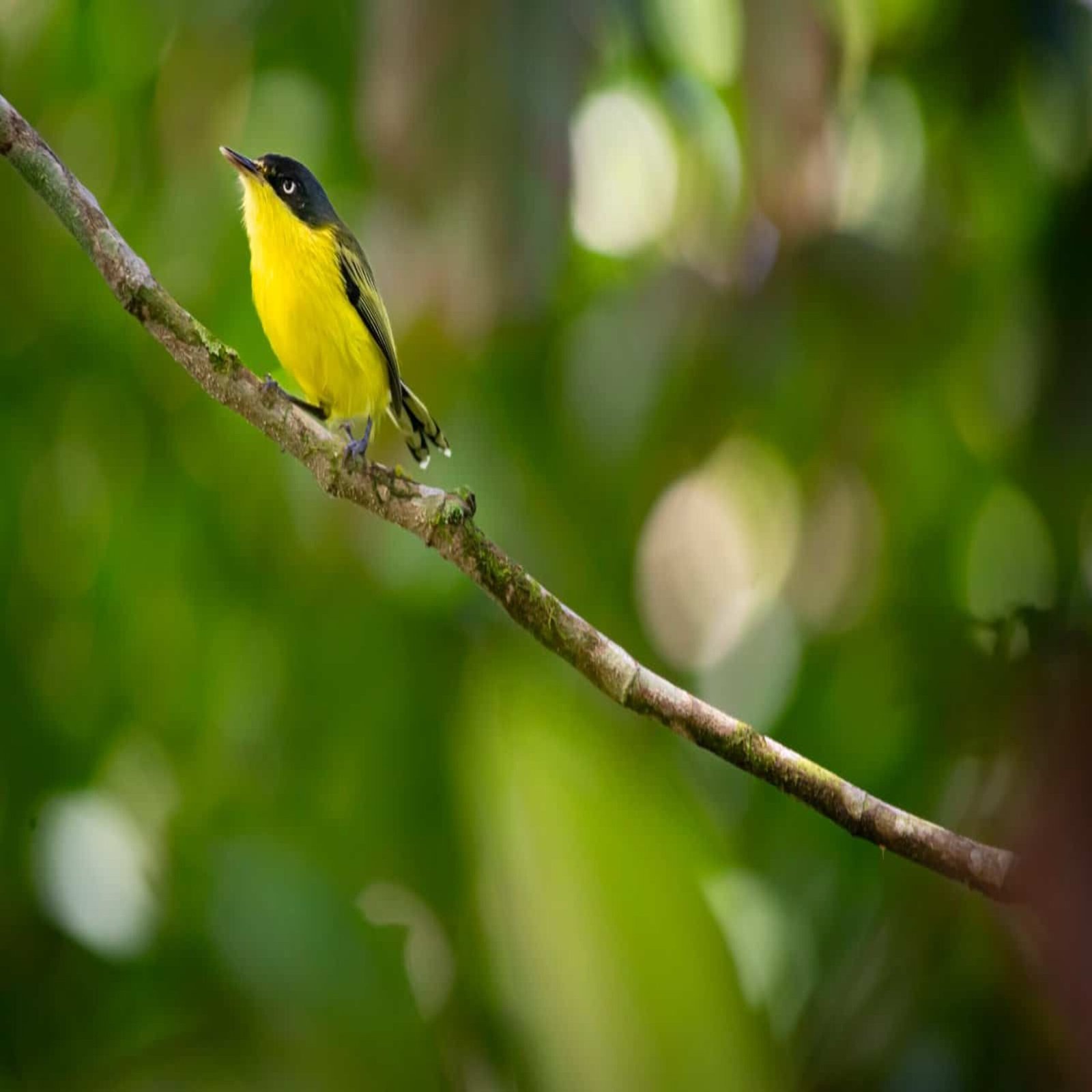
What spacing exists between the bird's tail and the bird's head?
0.22m

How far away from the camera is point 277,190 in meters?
1.45

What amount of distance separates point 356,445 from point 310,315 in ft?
1.23

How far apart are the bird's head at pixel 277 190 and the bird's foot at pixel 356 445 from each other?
0.25m

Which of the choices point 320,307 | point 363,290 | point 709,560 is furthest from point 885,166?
point 320,307

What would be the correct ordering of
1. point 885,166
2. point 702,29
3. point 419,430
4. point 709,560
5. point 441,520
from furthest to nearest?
1. point 885,166
2. point 702,29
3. point 709,560
4. point 419,430
5. point 441,520

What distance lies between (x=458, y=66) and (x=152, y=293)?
910 millimetres

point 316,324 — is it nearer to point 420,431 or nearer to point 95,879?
point 420,431

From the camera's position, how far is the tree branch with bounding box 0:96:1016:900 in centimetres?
102

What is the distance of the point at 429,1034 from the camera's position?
182 centimetres

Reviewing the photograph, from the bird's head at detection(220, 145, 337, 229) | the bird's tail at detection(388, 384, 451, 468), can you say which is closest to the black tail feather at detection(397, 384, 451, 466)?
the bird's tail at detection(388, 384, 451, 468)

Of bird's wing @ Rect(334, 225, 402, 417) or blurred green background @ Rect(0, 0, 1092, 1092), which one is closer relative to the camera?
blurred green background @ Rect(0, 0, 1092, 1092)

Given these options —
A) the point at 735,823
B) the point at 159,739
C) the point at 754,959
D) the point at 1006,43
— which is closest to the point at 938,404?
the point at 1006,43

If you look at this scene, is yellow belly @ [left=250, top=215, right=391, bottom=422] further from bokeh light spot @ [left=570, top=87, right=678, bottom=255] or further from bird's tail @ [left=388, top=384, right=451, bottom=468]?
bokeh light spot @ [left=570, top=87, right=678, bottom=255]

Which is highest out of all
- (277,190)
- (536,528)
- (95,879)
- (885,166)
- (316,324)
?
(277,190)
